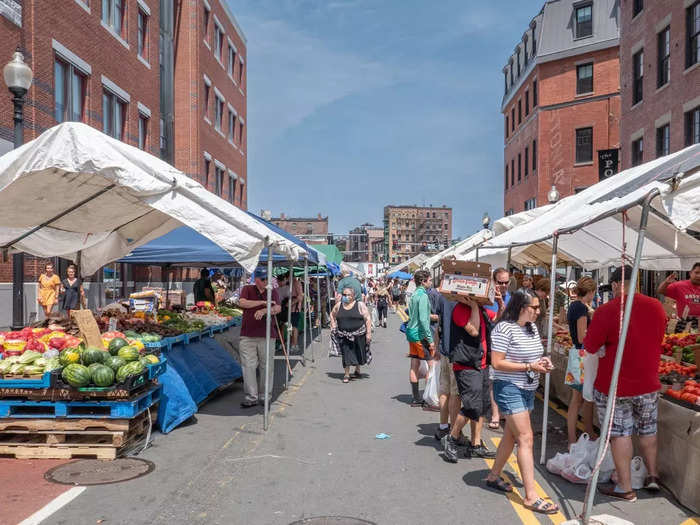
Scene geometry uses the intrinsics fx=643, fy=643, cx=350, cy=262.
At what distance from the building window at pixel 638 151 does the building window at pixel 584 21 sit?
14.8 metres

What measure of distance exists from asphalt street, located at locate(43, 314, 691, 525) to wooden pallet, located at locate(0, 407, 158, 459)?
388 millimetres

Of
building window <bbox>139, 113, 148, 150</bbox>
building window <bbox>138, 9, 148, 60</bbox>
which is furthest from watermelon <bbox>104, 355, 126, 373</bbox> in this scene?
building window <bbox>138, 9, 148, 60</bbox>

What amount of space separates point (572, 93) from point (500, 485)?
35538 millimetres

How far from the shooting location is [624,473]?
222 inches

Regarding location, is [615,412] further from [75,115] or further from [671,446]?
[75,115]

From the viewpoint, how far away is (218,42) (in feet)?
121

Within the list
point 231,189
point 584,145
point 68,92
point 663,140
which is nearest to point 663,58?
point 663,140

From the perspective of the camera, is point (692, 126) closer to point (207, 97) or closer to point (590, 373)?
point (590, 373)

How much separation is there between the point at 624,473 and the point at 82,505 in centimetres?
465

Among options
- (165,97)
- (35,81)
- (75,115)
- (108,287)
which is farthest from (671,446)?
(165,97)

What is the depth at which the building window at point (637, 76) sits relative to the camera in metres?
23.8

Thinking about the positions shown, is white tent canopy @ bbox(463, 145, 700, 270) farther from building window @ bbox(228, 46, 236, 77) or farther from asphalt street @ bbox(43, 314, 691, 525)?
building window @ bbox(228, 46, 236, 77)

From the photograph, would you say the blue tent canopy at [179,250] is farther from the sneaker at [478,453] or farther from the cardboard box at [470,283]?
the cardboard box at [470,283]

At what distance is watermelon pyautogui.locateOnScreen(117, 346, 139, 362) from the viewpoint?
7.35 m
